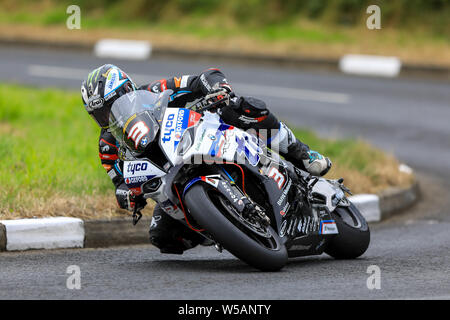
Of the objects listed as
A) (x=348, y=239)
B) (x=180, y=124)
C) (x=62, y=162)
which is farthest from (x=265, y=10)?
(x=180, y=124)

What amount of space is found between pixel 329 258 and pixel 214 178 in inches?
68.0

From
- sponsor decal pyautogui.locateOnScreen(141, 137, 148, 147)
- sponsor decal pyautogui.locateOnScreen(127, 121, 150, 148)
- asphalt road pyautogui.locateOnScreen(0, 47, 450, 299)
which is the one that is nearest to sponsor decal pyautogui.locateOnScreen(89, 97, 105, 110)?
sponsor decal pyautogui.locateOnScreen(127, 121, 150, 148)

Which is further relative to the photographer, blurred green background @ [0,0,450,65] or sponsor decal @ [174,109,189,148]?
blurred green background @ [0,0,450,65]

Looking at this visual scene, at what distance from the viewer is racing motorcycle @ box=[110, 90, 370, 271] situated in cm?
536

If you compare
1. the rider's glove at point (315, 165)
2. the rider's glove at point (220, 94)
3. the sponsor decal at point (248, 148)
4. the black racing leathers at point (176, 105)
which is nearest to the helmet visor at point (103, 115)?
the black racing leathers at point (176, 105)

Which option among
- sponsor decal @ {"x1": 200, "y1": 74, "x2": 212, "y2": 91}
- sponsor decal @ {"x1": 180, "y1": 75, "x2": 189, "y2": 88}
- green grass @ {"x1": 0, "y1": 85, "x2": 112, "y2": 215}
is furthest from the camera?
green grass @ {"x1": 0, "y1": 85, "x2": 112, "y2": 215}

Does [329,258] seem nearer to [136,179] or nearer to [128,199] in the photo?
[128,199]

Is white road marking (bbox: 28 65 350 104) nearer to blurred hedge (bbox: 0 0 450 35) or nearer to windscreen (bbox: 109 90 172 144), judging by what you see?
blurred hedge (bbox: 0 0 450 35)

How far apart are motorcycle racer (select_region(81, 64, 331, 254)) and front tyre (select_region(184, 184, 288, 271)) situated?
72 centimetres

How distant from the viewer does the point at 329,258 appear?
6.73 metres

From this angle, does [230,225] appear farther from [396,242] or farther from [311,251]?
[396,242]

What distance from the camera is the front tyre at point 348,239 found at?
6.50 metres
